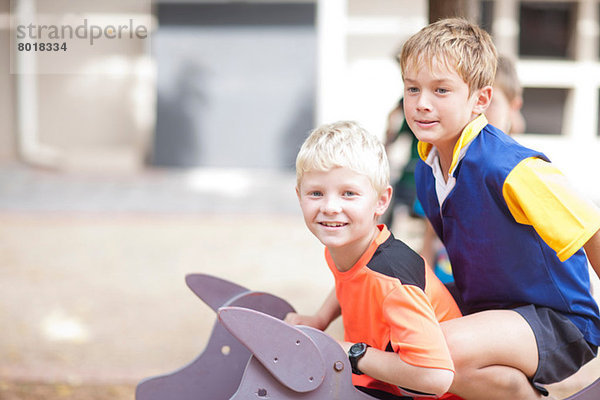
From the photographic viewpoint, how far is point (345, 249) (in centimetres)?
174

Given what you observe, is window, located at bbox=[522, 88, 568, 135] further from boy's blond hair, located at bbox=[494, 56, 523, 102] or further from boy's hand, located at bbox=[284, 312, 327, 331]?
boy's hand, located at bbox=[284, 312, 327, 331]

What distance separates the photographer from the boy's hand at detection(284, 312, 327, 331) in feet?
6.45

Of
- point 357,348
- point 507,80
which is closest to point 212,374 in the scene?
point 357,348

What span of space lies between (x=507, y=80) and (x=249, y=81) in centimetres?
854

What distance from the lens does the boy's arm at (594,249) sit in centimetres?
164

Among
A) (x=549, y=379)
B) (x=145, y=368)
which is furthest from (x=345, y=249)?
(x=145, y=368)

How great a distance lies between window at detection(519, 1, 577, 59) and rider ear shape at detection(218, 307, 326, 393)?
9151 mm

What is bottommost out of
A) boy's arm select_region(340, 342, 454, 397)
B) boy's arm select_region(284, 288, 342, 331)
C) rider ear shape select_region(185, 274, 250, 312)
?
boy's arm select_region(284, 288, 342, 331)

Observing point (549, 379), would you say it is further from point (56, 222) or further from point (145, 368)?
point (56, 222)

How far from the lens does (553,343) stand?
1.72 metres

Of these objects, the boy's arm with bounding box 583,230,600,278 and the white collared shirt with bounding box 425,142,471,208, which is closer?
the boy's arm with bounding box 583,230,600,278

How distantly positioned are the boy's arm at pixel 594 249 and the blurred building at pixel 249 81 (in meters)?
7.63

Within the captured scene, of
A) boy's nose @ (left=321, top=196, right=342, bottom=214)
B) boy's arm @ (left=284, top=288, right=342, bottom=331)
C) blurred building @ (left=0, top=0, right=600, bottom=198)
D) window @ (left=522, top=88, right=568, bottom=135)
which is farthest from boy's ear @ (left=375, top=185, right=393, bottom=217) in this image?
window @ (left=522, top=88, right=568, bottom=135)

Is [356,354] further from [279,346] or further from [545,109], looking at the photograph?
[545,109]
